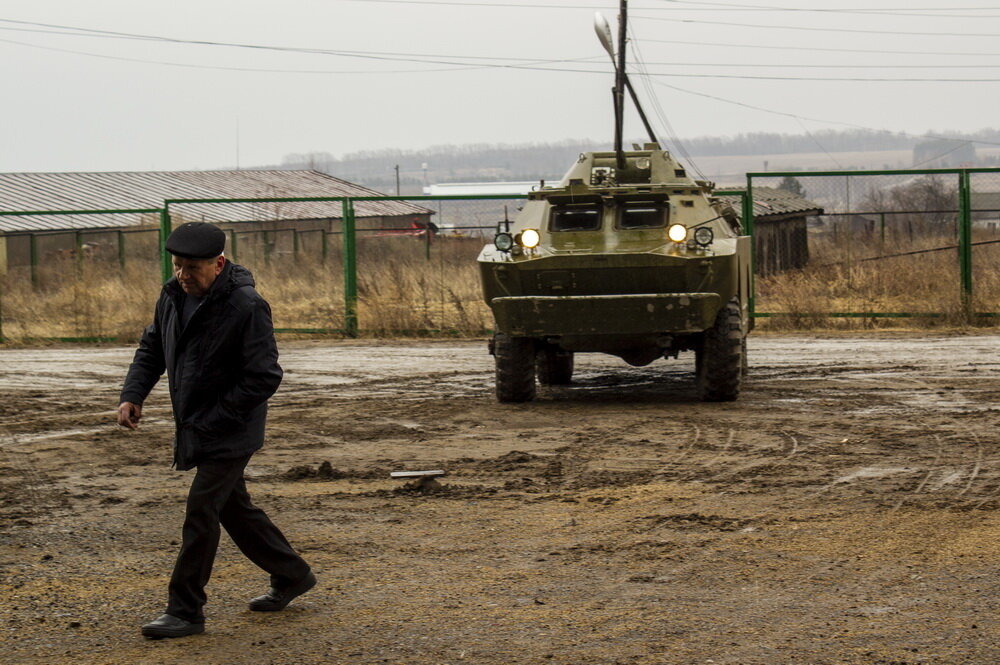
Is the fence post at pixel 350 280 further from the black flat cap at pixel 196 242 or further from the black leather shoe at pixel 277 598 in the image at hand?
the black flat cap at pixel 196 242

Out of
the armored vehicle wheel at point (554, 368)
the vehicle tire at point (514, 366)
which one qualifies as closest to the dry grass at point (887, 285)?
the armored vehicle wheel at point (554, 368)

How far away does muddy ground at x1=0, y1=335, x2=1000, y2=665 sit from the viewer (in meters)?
5.30

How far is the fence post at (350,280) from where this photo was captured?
61.3ft

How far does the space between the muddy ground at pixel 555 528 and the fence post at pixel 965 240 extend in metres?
5.18

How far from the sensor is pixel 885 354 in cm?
1509

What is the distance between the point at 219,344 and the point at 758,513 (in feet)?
10.7

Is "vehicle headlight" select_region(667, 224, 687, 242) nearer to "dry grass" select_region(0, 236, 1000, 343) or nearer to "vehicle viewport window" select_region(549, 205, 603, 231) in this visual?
"vehicle viewport window" select_region(549, 205, 603, 231)

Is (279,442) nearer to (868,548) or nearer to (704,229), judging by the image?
(704,229)

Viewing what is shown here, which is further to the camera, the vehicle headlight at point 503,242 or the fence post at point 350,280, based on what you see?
the fence post at point 350,280

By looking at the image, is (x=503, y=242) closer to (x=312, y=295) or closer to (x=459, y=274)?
(x=459, y=274)

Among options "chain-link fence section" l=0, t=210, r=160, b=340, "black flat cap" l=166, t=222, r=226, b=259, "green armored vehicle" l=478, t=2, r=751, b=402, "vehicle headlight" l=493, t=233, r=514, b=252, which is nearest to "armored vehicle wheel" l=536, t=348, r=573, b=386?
"green armored vehicle" l=478, t=2, r=751, b=402

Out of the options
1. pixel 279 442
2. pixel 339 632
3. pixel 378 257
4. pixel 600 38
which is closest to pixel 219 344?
pixel 339 632

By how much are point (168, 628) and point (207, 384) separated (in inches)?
36.7

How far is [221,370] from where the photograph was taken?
545 centimetres
